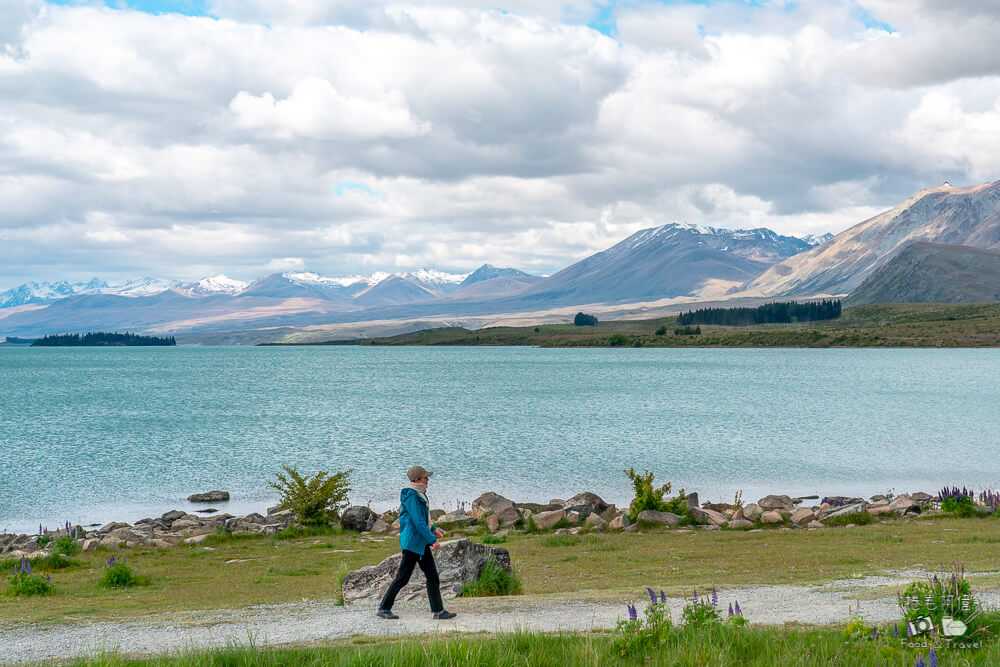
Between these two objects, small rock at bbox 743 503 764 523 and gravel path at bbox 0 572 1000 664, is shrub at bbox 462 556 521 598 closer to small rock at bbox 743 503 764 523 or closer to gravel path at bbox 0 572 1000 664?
gravel path at bbox 0 572 1000 664

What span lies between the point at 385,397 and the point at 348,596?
84.6 meters

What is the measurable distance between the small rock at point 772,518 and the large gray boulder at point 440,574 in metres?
16.0

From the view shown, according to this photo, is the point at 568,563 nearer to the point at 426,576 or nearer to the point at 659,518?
the point at 659,518

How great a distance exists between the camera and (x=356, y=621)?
43.0 feet

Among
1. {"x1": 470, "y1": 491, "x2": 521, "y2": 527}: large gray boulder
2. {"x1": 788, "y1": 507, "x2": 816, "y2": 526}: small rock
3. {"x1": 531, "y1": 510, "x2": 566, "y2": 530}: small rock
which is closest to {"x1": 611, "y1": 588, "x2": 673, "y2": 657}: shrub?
{"x1": 531, "y1": 510, "x2": 566, "y2": 530}: small rock

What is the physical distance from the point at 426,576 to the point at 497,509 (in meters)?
18.6

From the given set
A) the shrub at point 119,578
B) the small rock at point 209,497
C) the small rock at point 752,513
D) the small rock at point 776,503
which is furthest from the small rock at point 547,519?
the small rock at point 209,497

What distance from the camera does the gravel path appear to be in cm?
1173

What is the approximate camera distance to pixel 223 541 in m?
28.7

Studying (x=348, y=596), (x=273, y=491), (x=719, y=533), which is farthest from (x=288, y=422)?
(x=348, y=596)

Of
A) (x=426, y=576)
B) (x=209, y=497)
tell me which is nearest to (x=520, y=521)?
(x=426, y=576)

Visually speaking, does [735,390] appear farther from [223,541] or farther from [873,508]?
[223,541]

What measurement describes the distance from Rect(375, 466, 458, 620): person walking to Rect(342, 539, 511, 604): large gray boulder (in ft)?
6.51

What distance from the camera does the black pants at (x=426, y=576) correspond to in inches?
519
